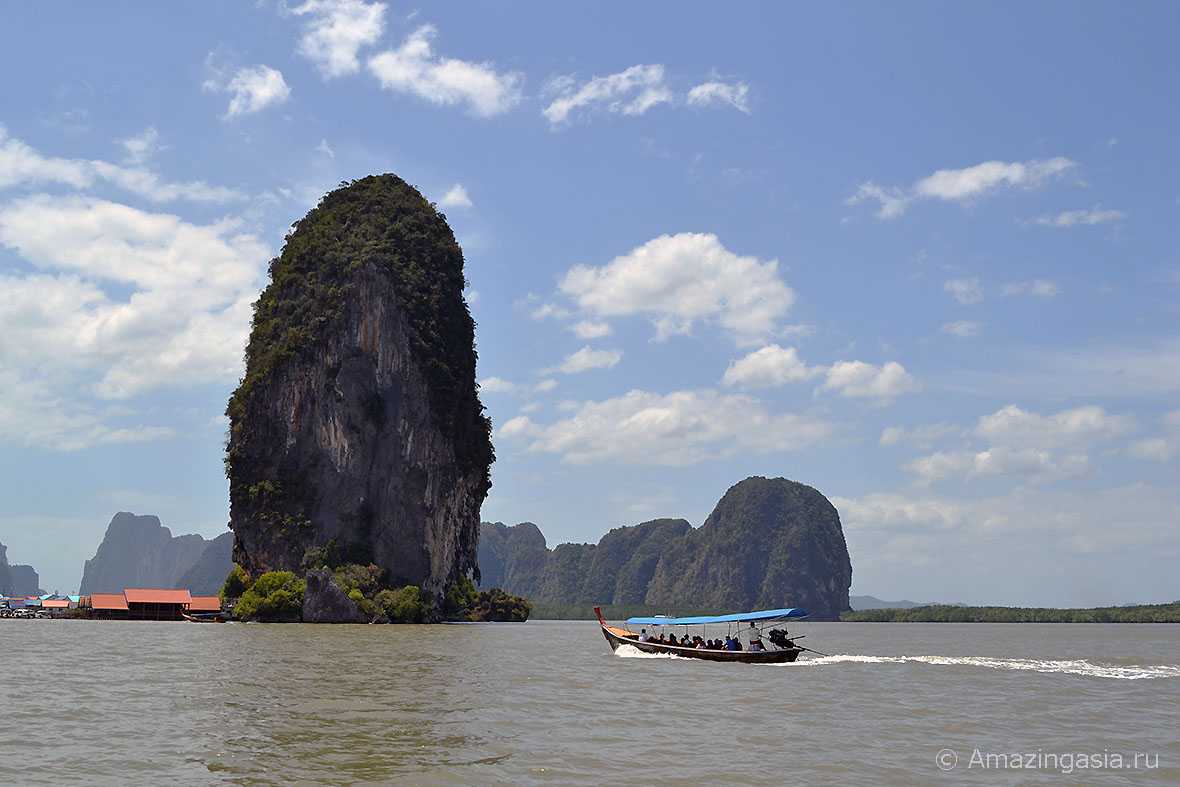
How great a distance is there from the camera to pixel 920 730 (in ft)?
66.0

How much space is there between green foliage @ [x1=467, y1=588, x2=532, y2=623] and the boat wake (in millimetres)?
63400

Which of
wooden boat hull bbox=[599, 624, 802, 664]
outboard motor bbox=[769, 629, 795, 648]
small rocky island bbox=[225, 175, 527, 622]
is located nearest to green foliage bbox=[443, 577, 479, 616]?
small rocky island bbox=[225, 175, 527, 622]

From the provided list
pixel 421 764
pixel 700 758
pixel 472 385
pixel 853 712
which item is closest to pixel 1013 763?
pixel 700 758

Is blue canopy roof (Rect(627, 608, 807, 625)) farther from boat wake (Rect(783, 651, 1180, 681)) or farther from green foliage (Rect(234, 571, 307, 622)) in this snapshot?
green foliage (Rect(234, 571, 307, 622))

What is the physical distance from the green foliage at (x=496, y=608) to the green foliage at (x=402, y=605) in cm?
1657

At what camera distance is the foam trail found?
37.8 metres

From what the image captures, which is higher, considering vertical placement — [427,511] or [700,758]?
[427,511]

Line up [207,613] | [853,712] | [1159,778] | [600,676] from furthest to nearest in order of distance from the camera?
1. [207,613]
2. [600,676]
3. [853,712]
4. [1159,778]

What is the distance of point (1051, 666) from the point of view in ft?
135

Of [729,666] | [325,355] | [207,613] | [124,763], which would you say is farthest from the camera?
[325,355]

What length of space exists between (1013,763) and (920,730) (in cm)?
383

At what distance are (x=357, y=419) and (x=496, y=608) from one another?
92.7ft

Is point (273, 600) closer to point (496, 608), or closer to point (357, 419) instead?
point (357, 419)

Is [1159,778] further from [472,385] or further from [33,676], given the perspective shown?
[472,385]
